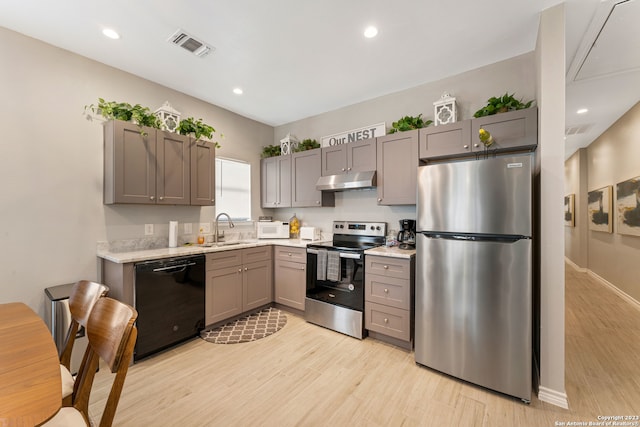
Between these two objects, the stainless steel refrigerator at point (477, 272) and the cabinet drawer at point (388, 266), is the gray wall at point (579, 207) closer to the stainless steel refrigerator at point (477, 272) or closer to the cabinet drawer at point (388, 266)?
the stainless steel refrigerator at point (477, 272)

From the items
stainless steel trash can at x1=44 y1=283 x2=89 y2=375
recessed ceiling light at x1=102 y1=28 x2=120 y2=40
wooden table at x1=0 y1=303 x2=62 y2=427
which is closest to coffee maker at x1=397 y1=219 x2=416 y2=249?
wooden table at x1=0 y1=303 x2=62 y2=427

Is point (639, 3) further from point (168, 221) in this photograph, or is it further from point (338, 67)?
point (168, 221)

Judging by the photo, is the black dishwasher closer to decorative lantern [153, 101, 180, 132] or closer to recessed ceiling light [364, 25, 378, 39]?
decorative lantern [153, 101, 180, 132]

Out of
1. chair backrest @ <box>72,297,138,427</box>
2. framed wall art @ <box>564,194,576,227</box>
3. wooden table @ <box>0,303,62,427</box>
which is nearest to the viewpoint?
wooden table @ <box>0,303,62,427</box>

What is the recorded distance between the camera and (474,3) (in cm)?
196

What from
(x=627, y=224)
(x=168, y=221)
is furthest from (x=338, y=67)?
(x=627, y=224)

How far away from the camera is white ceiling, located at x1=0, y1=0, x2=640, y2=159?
Answer: 6.58 ft

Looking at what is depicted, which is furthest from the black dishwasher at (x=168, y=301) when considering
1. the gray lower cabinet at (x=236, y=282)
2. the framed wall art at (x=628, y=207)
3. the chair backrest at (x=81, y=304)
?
the framed wall art at (x=628, y=207)

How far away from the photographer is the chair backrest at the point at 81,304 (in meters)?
1.28

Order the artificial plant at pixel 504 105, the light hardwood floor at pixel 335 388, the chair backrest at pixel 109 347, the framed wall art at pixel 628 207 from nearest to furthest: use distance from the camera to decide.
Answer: the chair backrest at pixel 109 347
the light hardwood floor at pixel 335 388
the artificial plant at pixel 504 105
the framed wall art at pixel 628 207

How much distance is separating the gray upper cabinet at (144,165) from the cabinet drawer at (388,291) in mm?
2285

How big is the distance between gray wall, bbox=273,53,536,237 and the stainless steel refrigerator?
1054 millimetres

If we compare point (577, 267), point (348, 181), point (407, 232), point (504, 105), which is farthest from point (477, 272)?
point (577, 267)

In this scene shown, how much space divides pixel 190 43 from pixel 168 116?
951mm
